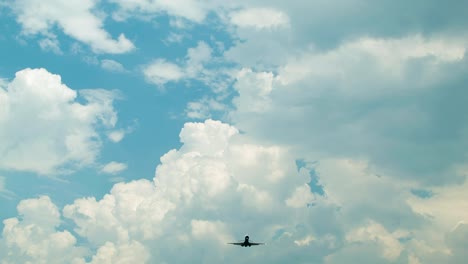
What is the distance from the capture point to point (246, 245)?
16888 cm
